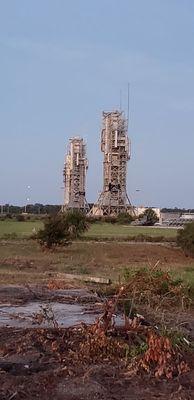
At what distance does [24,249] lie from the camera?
41.0 metres

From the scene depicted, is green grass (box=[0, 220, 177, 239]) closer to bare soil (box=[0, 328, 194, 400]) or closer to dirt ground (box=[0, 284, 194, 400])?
dirt ground (box=[0, 284, 194, 400])

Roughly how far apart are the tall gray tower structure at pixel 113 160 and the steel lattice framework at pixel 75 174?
11320 mm

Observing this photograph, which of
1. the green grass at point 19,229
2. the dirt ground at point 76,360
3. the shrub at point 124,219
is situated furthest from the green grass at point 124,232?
the dirt ground at point 76,360

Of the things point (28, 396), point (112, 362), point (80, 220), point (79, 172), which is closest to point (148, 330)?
point (112, 362)

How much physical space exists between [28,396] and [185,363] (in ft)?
6.92

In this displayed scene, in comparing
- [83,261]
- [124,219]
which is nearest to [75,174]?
[124,219]

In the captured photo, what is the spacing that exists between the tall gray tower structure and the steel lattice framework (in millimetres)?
11320

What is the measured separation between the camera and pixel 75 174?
476ft

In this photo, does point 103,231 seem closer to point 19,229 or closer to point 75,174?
point 19,229

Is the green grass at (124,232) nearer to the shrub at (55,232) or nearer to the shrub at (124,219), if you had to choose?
the shrub at (55,232)

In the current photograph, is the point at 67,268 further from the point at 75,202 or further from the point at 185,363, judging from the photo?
the point at 75,202

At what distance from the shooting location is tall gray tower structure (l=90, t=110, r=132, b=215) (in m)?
130

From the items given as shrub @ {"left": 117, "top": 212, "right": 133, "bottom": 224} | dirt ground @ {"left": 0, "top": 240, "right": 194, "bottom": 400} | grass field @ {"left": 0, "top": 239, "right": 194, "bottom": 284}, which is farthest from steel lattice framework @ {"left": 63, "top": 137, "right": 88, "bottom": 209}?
dirt ground @ {"left": 0, "top": 240, "right": 194, "bottom": 400}

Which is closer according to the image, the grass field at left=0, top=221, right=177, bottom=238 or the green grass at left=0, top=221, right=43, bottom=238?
the green grass at left=0, top=221, right=43, bottom=238
